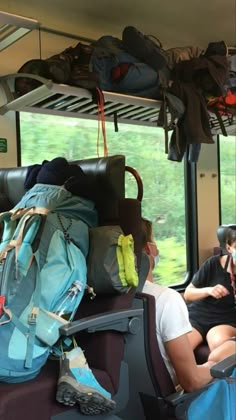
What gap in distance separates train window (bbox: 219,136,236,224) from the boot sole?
301cm

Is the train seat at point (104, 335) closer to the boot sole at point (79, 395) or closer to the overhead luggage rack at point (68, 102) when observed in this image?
the boot sole at point (79, 395)

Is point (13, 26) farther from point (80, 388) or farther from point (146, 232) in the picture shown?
point (80, 388)

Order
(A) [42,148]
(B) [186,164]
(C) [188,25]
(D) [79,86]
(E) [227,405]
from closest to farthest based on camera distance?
(E) [227,405]
(D) [79,86]
(A) [42,148]
(C) [188,25]
(B) [186,164]

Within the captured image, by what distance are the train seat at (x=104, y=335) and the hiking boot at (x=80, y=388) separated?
0.16ft

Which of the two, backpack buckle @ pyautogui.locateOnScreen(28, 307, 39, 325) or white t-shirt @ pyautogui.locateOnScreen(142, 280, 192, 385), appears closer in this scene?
backpack buckle @ pyautogui.locateOnScreen(28, 307, 39, 325)

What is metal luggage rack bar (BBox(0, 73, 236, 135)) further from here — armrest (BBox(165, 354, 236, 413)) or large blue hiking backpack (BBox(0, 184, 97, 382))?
armrest (BBox(165, 354, 236, 413))

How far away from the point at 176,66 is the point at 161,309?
1.73 m

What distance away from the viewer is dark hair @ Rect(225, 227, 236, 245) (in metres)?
3.14

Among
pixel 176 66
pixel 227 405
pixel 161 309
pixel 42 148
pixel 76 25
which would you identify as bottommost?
pixel 227 405

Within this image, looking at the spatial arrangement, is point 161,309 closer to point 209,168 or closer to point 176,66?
point 176,66

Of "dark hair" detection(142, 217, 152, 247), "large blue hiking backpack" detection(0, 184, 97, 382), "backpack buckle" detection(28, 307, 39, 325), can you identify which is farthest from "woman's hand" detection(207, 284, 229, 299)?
"backpack buckle" detection(28, 307, 39, 325)

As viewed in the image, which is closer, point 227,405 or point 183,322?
point 227,405

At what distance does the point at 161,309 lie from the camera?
196cm

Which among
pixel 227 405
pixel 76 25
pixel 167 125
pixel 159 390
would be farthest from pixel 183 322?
pixel 76 25
